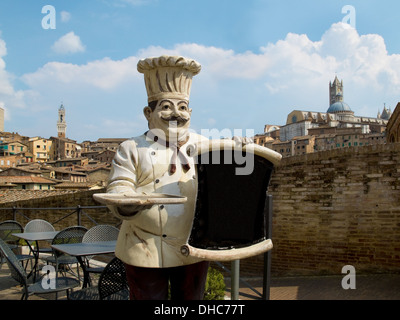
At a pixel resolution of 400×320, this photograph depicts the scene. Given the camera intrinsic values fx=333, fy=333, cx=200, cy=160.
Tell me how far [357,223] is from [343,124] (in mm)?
82318

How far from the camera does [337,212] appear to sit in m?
7.22

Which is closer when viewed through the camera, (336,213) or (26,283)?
(26,283)

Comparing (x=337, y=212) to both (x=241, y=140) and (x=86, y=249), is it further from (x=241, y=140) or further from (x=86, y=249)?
(x=241, y=140)

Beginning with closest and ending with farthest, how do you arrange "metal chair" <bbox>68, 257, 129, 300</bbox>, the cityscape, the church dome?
"metal chair" <bbox>68, 257, 129, 300</bbox>
the cityscape
the church dome

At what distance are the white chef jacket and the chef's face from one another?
0.16 meters

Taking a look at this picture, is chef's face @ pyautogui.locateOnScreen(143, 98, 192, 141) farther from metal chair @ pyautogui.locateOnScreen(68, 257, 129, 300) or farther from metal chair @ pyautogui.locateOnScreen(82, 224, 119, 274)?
metal chair @ pyautogui.locateOnScreen(82, 224, 119, 274)

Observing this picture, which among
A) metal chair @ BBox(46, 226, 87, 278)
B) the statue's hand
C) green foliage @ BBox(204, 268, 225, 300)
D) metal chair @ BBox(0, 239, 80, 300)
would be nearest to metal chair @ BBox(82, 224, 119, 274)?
metal chair @ BBox(46, 226, 87, 278)

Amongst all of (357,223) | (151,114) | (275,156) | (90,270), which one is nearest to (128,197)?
(151,114)

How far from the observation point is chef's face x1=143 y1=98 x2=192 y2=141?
2354 mm

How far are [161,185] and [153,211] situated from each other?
0.60 ft

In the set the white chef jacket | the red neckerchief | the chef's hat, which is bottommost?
the white chef jacket

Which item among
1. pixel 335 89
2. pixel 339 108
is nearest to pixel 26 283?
pixel 339 108

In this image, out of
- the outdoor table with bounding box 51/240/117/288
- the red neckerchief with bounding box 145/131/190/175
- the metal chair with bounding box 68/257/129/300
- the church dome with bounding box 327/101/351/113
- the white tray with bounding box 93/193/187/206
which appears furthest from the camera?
the church dome with bounding box 327/101/351/113
